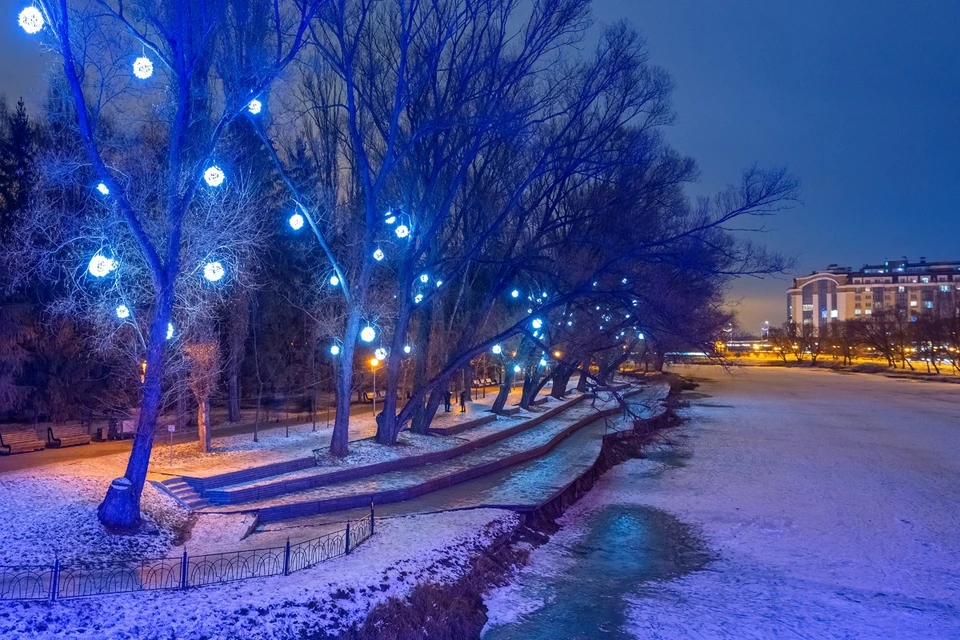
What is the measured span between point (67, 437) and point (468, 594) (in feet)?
52.8

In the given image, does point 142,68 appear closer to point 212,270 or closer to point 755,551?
point 212,270

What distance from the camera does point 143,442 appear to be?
12.8m

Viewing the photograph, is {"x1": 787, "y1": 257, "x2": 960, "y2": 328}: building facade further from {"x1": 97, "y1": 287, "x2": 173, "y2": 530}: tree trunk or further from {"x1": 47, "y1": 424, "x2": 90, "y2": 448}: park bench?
{"x1": 97, "y1": 287, "x2": 173, "y2": 530}: tree trunk

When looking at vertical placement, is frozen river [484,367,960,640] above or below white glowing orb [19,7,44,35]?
below

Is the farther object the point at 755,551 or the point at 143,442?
the point at 755,551

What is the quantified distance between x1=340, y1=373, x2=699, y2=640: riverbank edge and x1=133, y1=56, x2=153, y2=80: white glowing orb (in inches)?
393

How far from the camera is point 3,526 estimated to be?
461 inches

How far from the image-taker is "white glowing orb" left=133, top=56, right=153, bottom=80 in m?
12.4

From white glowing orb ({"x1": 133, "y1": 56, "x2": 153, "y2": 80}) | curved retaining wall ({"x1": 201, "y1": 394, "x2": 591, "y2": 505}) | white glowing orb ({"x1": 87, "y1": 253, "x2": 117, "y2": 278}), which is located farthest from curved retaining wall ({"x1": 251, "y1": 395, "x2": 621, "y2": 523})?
white glowing orb ({"x1": 133, "y1": 56, "x2": 153, "y2": 80})

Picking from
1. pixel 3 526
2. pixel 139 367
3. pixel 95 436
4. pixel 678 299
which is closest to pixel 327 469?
pixel 139 367

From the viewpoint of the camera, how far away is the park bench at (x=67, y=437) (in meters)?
21.2

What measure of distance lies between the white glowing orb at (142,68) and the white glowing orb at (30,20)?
1625mm

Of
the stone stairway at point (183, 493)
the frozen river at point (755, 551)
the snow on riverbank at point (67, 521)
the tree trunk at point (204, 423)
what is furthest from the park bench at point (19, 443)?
the frozen river at point (755, 551)

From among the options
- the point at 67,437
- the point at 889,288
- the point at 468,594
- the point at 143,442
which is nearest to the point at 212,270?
the point at 143,442
